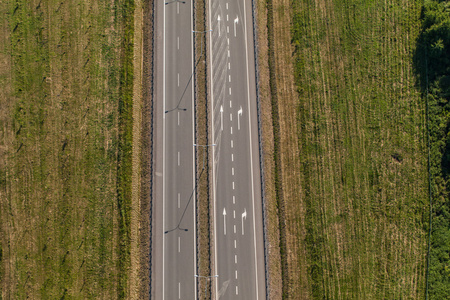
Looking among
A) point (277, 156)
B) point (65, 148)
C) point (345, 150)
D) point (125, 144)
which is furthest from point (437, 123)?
point (65, 148)

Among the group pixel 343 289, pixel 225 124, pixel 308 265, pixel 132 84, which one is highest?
pixel 132 84

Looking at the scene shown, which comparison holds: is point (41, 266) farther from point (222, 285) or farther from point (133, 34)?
point (133, 34)

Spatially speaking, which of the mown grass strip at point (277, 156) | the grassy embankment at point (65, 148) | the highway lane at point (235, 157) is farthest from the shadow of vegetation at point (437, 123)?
the grassy embankment at point (65, 148)

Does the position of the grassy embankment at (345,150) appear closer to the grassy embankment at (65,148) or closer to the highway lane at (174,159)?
the highway lane at (174,159)

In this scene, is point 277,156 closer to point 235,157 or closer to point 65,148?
point 235,157

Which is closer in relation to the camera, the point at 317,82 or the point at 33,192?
the point at 33,192

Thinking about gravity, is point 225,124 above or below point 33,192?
above

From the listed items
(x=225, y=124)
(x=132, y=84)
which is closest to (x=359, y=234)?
(x=225, y=124)

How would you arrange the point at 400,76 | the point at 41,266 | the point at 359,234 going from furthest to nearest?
the point at 400,76, the point at 359,234, the point at 41,266

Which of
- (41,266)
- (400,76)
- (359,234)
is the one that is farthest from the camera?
(400,76)
